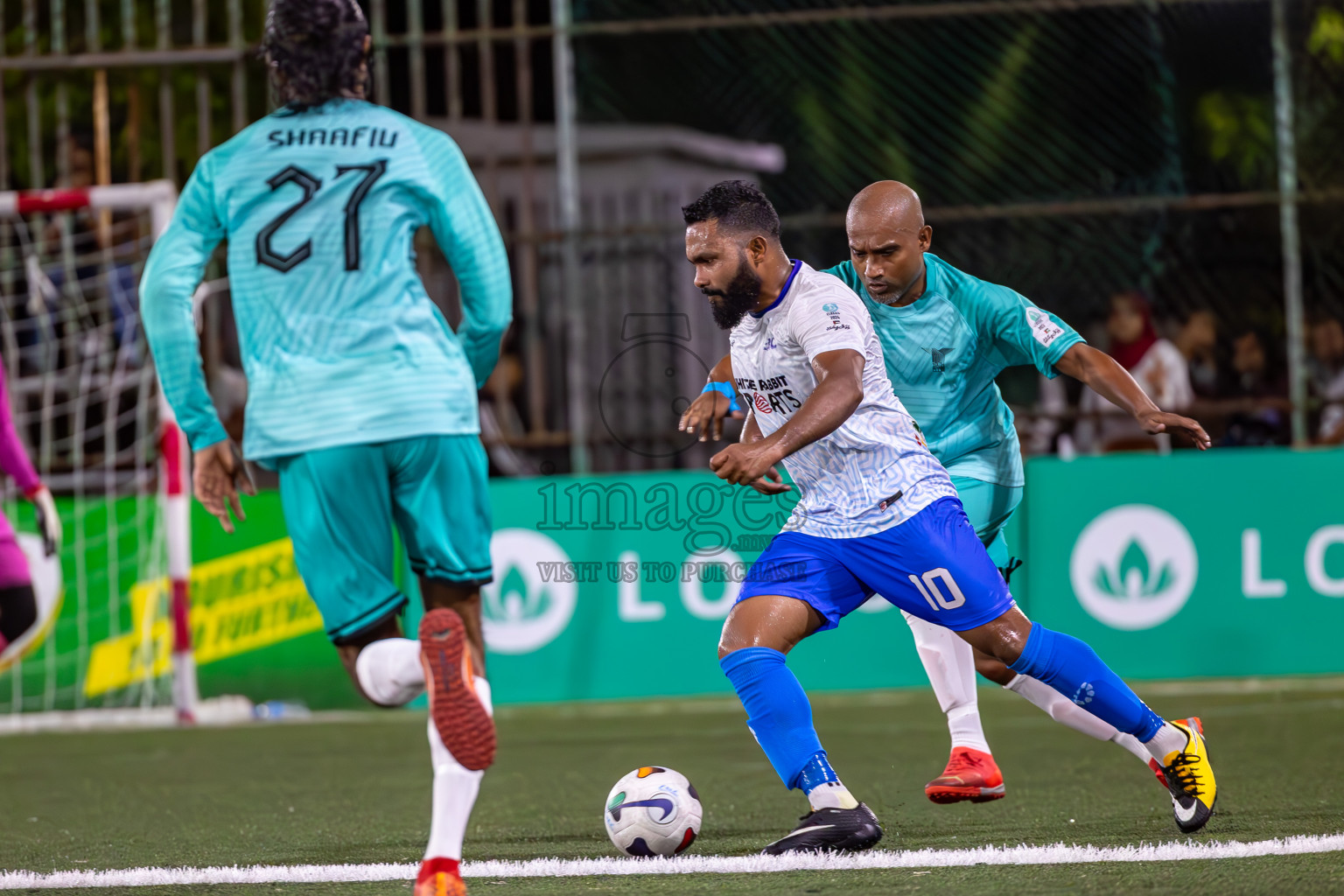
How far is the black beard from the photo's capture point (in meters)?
4.54

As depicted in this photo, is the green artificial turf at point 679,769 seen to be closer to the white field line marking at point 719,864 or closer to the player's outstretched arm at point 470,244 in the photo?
the white field line marking at point 719,864

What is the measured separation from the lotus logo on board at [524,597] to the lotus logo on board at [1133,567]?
111 inches

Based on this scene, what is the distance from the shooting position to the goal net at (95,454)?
9.88 m

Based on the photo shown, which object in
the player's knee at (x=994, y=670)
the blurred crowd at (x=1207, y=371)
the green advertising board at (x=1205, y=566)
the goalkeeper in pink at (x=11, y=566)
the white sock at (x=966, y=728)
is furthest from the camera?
the blurred crowd at (x=1207, y=371)

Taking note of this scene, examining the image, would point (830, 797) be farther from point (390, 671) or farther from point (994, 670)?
point (390, 671)

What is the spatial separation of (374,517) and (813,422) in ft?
3.50

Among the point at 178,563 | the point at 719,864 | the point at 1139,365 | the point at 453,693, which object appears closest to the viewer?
the point at 453,693

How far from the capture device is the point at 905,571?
4.62 m

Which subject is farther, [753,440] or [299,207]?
[753,440]

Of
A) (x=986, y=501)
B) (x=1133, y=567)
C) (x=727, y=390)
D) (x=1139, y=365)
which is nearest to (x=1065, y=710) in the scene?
(x=986, y=501)

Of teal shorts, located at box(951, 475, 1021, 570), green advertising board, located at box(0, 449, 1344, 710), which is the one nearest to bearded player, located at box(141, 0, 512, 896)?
teal shorts, located at box(951, 475, 1021, 570)

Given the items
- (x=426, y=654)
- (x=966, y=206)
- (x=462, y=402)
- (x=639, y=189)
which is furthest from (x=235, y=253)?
(x=639, y=189)

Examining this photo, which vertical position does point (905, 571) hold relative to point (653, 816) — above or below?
above

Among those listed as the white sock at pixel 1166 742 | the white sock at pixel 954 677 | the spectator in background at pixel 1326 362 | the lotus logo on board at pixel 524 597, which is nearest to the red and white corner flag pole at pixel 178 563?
the lotus logo on board at pixel 524 597
